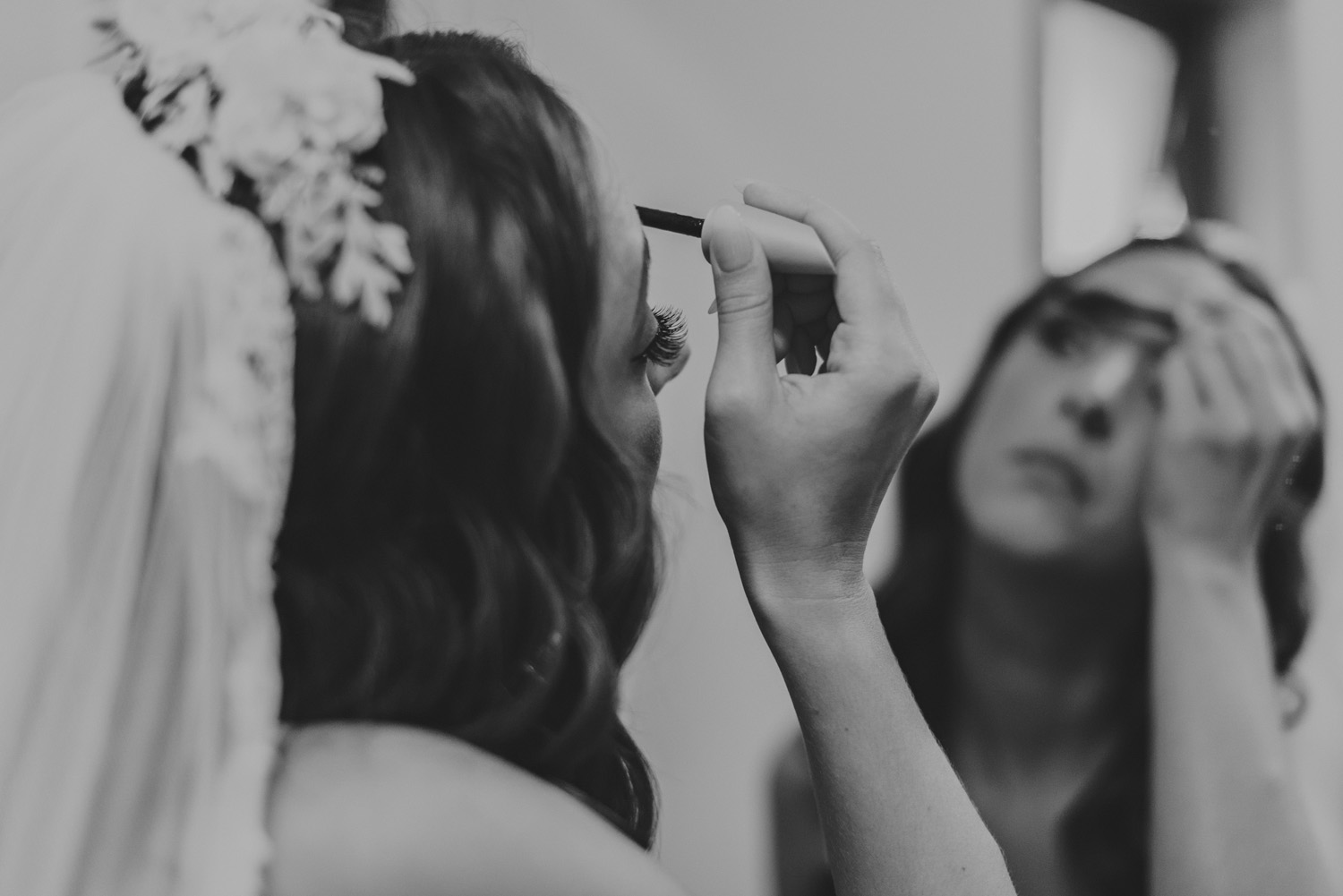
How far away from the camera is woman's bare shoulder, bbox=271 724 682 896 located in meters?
0.38

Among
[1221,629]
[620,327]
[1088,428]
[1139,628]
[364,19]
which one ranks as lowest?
[1139,628]

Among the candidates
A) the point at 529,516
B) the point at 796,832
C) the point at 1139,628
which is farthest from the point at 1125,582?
the point at 529,516

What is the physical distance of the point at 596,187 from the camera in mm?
535

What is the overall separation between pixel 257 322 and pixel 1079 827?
93 centimetres

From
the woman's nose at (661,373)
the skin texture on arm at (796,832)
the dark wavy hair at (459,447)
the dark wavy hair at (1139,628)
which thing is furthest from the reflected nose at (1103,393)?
the dark wavy hair at (459,447)

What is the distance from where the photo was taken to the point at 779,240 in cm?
61

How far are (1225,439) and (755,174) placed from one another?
0.54 meters

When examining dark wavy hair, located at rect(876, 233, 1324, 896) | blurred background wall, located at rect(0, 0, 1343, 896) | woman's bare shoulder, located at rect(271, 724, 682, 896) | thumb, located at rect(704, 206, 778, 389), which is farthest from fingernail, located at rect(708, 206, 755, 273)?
dark wavy hair, located at rect(876, 233, 1324, 896)

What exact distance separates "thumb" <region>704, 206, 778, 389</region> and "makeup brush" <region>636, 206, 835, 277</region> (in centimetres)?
3

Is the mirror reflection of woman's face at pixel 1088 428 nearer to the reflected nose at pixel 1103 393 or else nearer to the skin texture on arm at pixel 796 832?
the reflected nose at pixel 1103 393

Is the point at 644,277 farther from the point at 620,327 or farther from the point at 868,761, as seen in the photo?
the point at 868,761

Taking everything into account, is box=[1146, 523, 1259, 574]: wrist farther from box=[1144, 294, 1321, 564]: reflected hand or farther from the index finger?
the index finger

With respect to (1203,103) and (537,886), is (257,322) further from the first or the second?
(1203,103)

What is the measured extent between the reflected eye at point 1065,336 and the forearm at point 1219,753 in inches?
9.4
